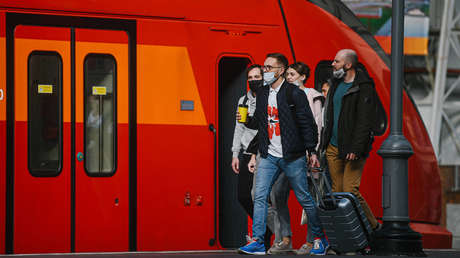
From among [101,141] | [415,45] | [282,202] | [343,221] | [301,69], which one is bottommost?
[343,221]

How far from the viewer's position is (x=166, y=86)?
27.3 feet

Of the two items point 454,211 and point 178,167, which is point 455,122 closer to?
point 454,211

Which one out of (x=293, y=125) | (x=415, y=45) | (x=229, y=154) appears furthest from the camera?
(x=415, y=45)

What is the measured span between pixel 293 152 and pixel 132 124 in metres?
1.81

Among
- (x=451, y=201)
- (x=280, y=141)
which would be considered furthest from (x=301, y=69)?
(x=451, y=201)

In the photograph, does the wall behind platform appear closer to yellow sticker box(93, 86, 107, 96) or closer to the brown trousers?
the brown trousers

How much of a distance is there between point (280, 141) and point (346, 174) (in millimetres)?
799

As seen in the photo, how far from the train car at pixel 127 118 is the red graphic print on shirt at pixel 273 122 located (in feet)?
3.13

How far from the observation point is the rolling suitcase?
7.47m

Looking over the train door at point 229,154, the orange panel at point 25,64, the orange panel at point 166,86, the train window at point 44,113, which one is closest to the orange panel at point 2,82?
the orange panel at point 25,64

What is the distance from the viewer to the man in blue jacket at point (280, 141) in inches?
298

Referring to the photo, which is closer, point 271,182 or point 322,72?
point 271,182

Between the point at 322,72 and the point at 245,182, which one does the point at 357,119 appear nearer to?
the point at 322,72

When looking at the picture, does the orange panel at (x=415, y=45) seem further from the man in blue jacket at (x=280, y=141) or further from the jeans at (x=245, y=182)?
the man in blue jacket at (x=280, y=141)
